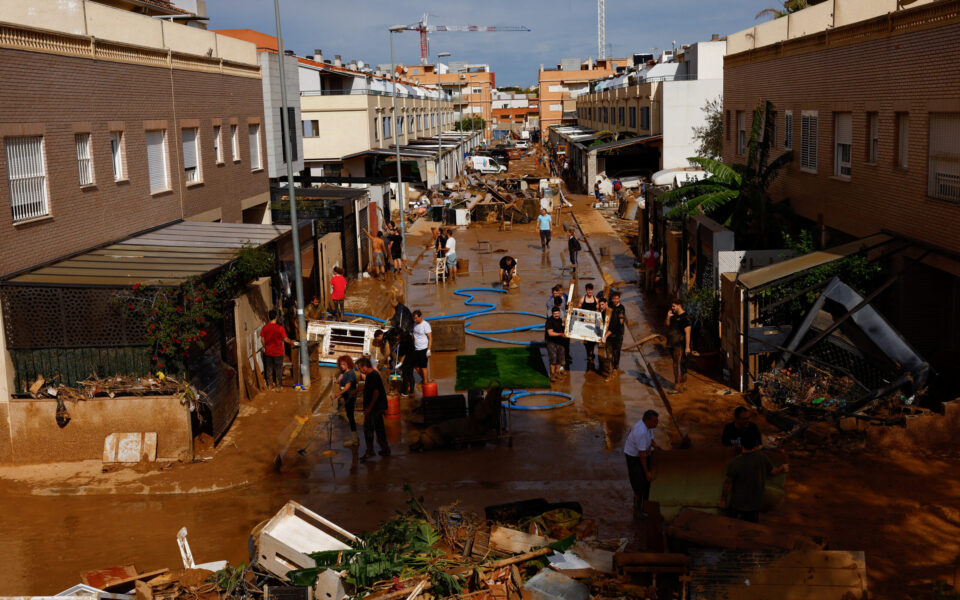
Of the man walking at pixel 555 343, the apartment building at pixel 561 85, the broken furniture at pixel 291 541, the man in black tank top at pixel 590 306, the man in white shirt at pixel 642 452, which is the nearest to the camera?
the broken furniture at pixel 291 541

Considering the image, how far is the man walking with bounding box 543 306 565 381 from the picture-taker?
58.7 feet

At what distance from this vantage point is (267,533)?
952 centimetres

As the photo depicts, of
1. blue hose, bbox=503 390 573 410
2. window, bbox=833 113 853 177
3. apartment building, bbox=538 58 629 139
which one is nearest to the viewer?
blue hose, bbox=503 390 573 410

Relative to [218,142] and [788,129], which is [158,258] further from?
[788,129]

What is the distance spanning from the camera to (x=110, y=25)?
18.8 m

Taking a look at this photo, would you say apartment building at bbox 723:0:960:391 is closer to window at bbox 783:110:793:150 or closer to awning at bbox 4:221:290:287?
window at bbox 783:110:793:150

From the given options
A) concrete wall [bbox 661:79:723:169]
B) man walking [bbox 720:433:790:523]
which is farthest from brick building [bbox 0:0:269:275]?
concrete wall [bbox 661:79:723:169]

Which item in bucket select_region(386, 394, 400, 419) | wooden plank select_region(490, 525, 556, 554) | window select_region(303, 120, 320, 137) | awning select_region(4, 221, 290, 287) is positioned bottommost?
bucket select_region(386, 394, 400, 419)

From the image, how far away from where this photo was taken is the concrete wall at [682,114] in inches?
1905

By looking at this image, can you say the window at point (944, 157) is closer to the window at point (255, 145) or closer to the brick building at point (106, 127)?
the brick building at point (106, 127)

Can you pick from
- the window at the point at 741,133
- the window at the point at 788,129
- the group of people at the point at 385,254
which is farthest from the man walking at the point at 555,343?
the group of people at the point at 385,254

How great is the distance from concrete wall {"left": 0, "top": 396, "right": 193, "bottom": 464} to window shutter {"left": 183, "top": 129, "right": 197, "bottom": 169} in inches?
375

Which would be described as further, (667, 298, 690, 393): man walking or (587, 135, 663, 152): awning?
(587, 135, 663, 152): awning

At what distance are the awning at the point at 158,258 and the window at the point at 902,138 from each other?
12.8 m
